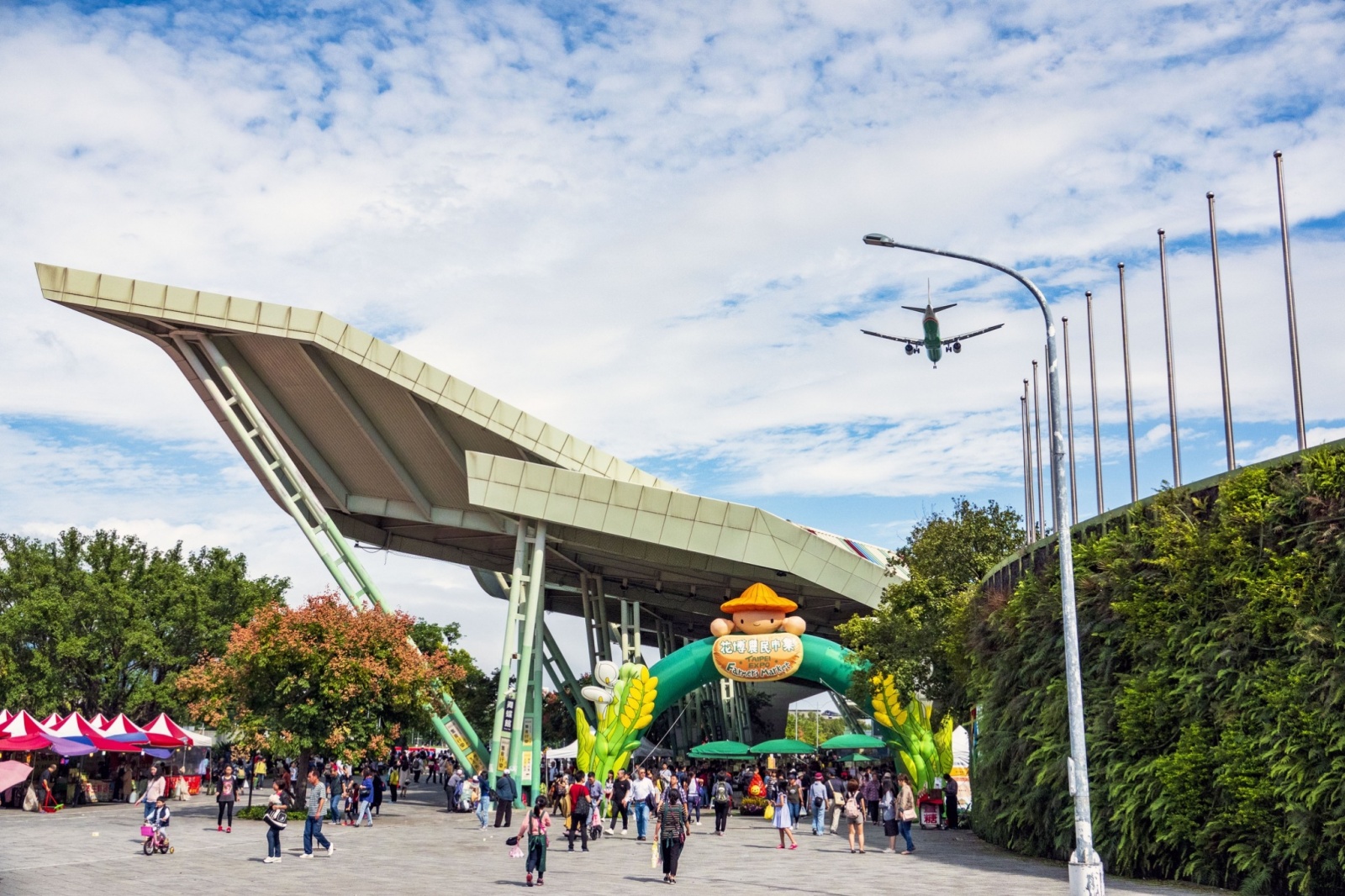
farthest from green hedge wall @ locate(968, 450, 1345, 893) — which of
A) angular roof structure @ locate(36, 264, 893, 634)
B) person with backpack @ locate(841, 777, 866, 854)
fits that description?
angular roof structure @ locate(36, 264, 893, 634)

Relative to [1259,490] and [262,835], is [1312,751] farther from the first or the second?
[262,835]

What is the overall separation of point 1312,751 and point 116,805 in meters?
36.4

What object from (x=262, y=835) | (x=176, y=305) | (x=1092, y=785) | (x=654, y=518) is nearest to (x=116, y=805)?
(x=262, y=835)

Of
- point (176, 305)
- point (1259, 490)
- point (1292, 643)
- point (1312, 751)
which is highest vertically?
point (176, 305)

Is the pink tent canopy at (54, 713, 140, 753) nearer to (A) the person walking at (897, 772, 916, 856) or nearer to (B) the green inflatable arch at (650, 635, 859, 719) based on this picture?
(B) the green inflatable arch at (650, 635, 859, 719)

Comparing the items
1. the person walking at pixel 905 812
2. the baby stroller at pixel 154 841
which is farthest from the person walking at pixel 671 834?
the baby stroller at pixel 154 841

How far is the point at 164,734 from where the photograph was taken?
39000mm

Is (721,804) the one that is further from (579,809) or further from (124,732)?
(124,732)

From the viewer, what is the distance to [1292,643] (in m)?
17.1

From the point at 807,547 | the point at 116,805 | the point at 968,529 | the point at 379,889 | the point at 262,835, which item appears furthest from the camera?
the point at 807,547

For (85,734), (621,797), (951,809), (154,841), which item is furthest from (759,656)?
(85,734)

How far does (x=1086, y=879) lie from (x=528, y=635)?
28832mm

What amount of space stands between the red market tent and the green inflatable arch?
625 inches

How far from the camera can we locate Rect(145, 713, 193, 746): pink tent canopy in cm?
3859
